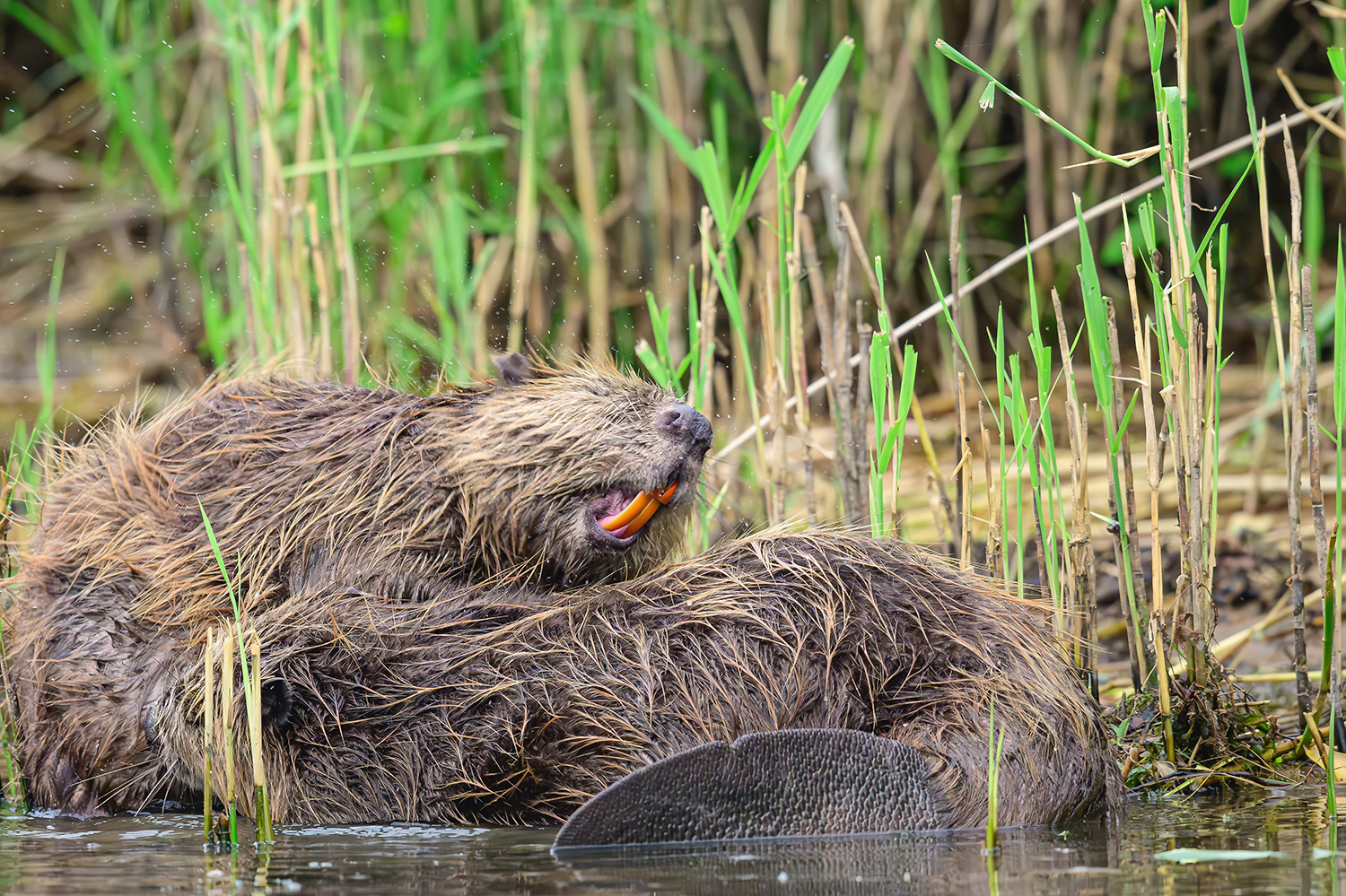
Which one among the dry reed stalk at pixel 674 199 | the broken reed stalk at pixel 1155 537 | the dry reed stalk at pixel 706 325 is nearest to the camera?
the broken reed stalk at pixel 1155 537

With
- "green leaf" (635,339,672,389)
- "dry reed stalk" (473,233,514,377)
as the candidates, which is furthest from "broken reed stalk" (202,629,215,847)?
"dry reed stalk" (473,233,514,377)

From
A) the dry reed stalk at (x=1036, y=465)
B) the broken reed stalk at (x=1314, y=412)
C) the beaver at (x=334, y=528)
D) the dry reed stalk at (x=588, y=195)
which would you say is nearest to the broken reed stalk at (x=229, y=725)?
the beaver at (x=334, y=528)

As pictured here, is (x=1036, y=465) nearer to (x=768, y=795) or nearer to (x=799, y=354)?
(x=799, y=354)

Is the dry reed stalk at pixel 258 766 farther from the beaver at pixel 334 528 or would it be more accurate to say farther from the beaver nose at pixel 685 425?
the beaver nose at pixel 685 425

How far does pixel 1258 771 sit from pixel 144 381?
517 centimetres

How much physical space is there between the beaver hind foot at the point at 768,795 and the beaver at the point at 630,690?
10cm

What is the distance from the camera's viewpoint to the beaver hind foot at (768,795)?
2.26m

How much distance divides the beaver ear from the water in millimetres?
943

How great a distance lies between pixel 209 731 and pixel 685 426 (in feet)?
3.16

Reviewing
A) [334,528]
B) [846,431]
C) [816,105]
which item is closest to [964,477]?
[846,431]

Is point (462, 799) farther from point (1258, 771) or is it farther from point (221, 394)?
point (1258, 771)

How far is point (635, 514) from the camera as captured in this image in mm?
2896

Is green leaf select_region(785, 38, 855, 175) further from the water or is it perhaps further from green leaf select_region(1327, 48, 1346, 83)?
the water

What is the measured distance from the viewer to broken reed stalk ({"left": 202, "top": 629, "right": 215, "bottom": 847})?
2.37 meters
